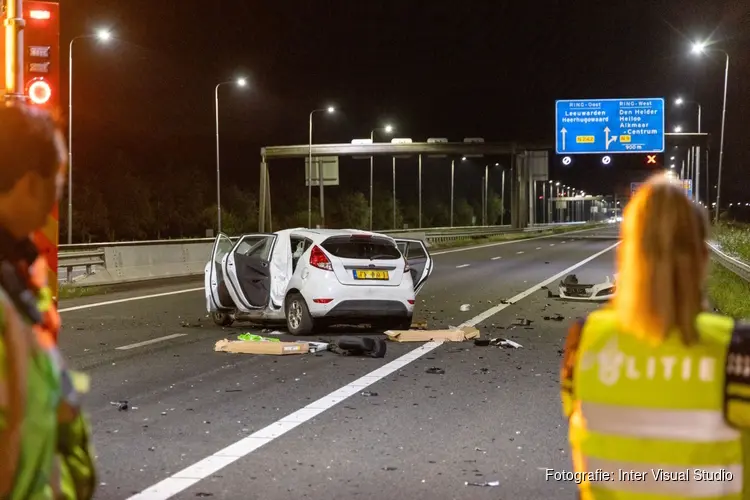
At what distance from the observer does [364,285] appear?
13797 millimetres

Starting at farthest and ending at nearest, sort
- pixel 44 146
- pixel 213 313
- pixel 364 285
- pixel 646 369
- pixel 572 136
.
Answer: pixel 572 136, pixel 213 313, pixel 364 285, pixel 646 369, pixel 44 146

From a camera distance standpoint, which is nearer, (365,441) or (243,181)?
(365,441)

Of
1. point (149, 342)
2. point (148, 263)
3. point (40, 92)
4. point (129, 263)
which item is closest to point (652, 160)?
point (148, 263)

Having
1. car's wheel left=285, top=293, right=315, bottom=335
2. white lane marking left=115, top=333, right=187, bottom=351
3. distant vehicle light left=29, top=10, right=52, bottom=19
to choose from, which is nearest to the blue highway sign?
car's wheel left=285, top=293, right=315, bottom=335

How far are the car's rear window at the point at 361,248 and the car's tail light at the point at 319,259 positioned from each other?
13 centimetres

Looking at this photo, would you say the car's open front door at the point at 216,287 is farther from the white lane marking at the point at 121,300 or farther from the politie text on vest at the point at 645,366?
the politie text on vest at the point at 645,366

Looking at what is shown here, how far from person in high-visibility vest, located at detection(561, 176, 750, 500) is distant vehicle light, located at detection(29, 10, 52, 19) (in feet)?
21.1

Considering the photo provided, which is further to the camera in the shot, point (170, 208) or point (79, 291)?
point (170, 208)

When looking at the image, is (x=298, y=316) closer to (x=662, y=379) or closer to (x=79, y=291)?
(x=79, y=291)

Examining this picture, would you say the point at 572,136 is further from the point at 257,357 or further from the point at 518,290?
the point at 257,357

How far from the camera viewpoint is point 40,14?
7.76 meters

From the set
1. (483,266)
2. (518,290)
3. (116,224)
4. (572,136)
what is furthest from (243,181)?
(518,290)

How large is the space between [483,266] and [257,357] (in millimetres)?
21344

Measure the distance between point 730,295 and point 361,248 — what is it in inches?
329
